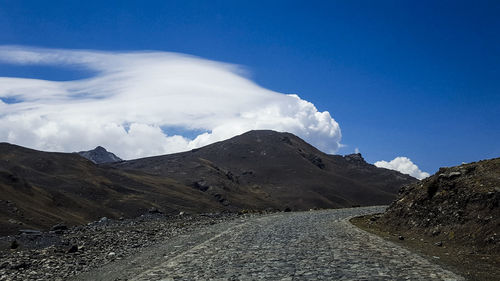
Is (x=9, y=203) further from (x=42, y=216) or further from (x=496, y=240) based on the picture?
(x=496, y=240)

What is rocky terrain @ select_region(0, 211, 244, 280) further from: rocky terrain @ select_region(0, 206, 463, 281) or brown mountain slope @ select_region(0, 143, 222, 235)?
brown mountain slope @ select_region(0, 143, 222, 235)

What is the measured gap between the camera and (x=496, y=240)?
53.3 feet

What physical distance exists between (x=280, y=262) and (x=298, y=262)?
595 mm

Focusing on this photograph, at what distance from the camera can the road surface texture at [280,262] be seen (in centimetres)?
1228

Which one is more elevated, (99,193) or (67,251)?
(99,193)

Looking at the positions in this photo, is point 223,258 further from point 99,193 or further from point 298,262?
point 99,193

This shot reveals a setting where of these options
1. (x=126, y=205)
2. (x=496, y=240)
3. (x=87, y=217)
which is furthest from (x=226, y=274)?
(x=126, y=205)

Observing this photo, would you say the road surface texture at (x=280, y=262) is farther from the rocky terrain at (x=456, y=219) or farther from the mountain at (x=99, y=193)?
the mountain at (x=99, y=193)

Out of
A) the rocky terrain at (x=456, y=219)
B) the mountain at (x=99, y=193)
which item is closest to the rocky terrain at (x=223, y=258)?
the rocky terrain at (x=456, y=219)

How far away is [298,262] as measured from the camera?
1412cm

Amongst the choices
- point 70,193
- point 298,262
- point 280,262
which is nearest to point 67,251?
point 280,262

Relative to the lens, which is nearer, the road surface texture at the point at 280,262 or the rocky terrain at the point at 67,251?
the road surface texture at the point at 280,262

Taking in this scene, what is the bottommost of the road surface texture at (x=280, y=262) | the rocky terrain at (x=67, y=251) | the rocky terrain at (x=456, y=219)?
the rocky terrain at (x=67, y=251)

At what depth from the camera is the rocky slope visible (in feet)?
57.5
